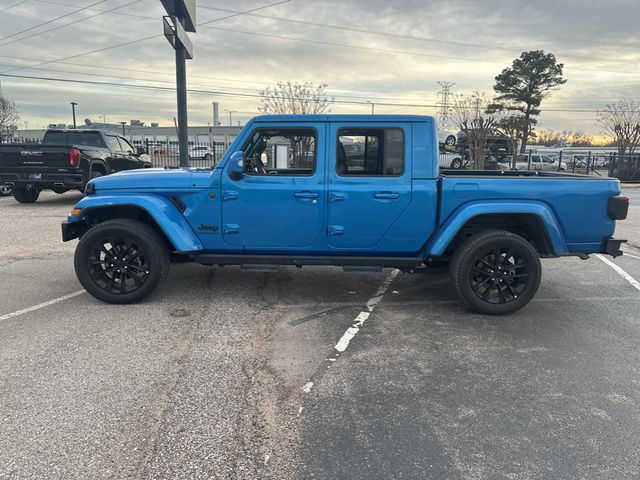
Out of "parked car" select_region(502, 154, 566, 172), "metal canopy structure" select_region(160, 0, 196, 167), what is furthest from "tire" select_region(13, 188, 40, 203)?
"parked car" select_region(502, 154, 566, 172)

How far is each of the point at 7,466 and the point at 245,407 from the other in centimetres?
129

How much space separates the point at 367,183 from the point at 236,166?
1324 millimetres

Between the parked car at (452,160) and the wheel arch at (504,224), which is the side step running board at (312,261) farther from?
the parked car at (452,160)

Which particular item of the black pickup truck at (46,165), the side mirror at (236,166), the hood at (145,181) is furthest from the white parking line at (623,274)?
the black pickup truck at (46,165)

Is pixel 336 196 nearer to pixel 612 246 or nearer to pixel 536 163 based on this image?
pixel 612 246

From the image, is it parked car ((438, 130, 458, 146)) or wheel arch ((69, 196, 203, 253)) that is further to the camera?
parked car ((438, 130, 458, 146))

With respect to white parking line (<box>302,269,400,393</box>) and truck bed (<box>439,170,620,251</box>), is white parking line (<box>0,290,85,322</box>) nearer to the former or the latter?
white parking line (<box>302,269,400,393</box>)

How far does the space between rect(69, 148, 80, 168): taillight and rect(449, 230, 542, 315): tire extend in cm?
994

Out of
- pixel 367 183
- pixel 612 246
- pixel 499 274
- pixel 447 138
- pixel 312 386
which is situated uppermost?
pixel 447 138

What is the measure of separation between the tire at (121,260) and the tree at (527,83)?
4307cm

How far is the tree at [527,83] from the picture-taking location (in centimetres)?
4253

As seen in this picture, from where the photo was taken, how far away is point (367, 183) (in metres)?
4.71

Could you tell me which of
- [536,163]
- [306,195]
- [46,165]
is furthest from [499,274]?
[536,163]

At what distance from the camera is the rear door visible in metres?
4.69
